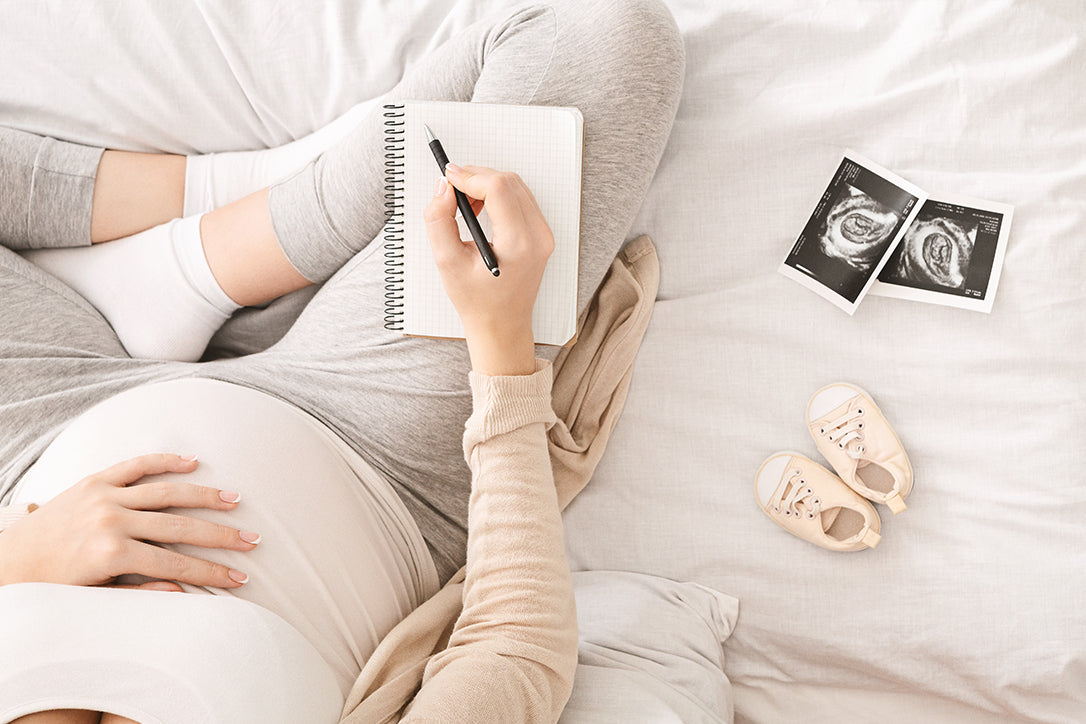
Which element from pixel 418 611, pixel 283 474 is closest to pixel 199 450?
pixel 283 474

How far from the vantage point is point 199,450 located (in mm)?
788

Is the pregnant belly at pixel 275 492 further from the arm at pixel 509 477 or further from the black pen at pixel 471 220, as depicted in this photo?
the black pen at pixel 471 220

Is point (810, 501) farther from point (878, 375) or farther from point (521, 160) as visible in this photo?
point (521, 160)

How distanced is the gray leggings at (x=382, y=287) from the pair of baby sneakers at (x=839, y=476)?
0.36 meters

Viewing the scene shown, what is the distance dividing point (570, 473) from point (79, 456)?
595mm

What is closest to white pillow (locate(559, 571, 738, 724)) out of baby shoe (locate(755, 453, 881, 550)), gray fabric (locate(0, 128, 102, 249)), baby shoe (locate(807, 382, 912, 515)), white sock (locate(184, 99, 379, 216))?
baby shoe (locate(755, 453, 881, 550))

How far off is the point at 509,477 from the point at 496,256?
0.22 metres

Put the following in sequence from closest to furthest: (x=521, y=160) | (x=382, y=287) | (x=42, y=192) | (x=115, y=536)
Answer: (x=115, y=536) < (x=521, y=160) < (x=382, y=287) < (x=42, y=192)

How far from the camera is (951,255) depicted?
3.33 ft

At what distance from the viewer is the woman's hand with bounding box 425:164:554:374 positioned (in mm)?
730

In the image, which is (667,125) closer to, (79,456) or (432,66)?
(432,66)

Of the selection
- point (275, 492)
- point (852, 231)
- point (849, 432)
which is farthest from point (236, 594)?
point (852, 231)

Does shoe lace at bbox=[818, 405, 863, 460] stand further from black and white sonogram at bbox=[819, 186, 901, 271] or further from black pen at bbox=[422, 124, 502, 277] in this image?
black pen at bbox=[422, 124, 502, 277]

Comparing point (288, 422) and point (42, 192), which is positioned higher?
point (42, 192)
